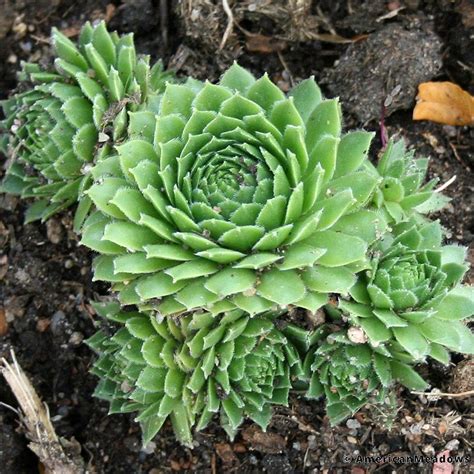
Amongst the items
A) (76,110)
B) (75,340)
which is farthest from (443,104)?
(75,340)

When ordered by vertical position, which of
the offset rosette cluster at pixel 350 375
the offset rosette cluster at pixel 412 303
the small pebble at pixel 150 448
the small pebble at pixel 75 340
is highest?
the offset rosette cluster at pixel 412 303

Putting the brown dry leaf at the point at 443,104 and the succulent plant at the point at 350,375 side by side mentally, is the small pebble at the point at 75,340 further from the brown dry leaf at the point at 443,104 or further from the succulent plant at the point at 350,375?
the brown dry leaf at the point at 443,104

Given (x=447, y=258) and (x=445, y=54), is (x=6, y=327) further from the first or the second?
(x=445, y=54)

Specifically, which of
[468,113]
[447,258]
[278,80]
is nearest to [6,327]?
[278,80]

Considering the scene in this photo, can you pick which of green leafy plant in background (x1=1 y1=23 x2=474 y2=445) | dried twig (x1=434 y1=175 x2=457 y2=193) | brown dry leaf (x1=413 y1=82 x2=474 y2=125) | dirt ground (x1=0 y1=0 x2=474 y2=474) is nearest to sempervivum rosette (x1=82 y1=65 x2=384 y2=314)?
green leafy plant in background (x1=1 y1=23 x2=474 y2=445)

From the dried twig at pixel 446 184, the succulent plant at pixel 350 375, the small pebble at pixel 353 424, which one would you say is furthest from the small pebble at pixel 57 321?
the dried twig at pixel 446 184

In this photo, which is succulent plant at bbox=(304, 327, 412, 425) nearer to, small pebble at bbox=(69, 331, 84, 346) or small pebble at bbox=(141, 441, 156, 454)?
small pebble at bbox=(141, 441, 156, 454)
